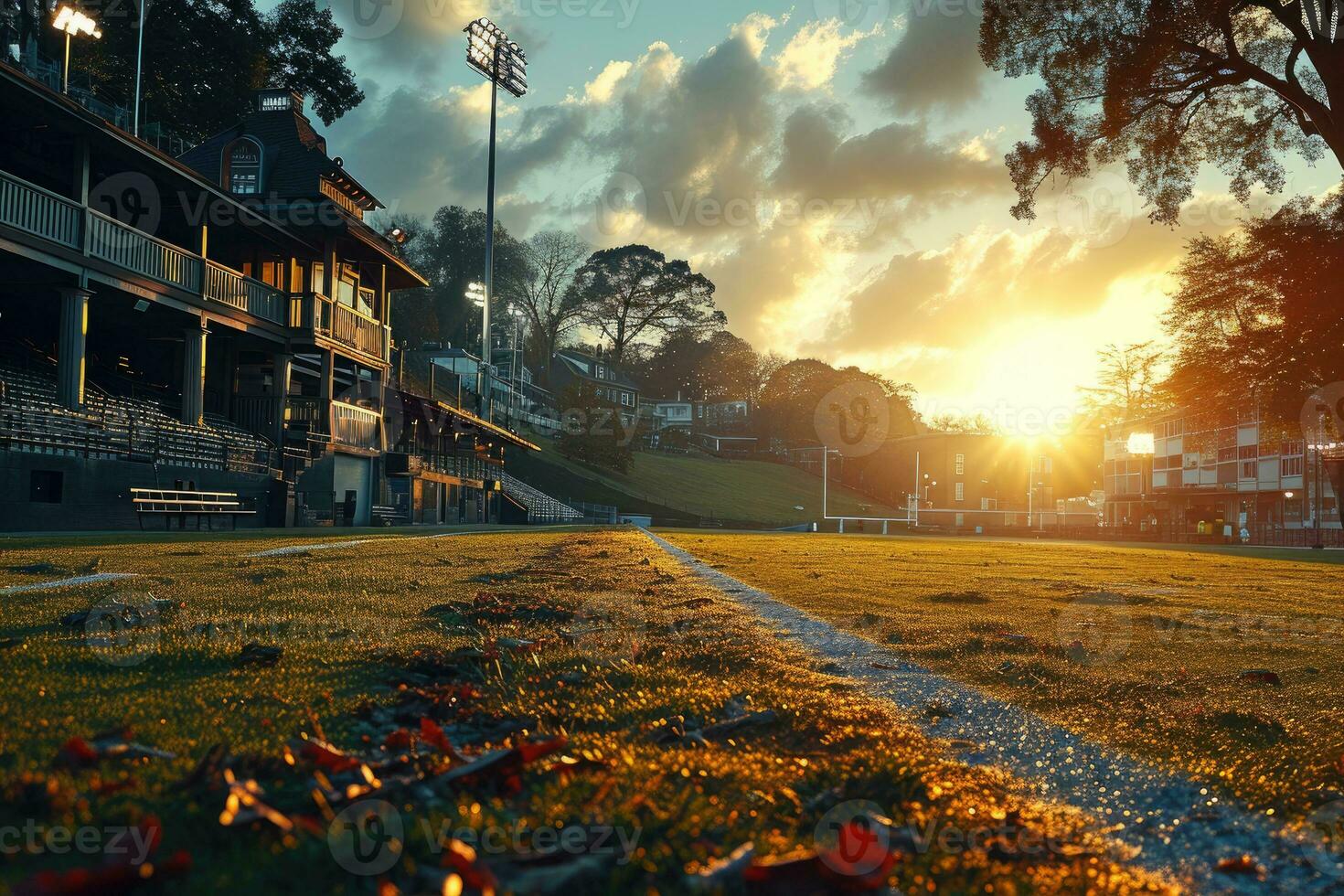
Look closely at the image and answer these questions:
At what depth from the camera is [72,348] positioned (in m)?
19.7

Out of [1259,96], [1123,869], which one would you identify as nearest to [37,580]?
[1123,869]

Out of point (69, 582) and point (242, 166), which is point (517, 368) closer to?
point (242, 166)

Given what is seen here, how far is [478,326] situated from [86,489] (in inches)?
2533

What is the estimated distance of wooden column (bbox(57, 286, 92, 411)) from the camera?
63.8ft

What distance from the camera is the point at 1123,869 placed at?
74.7 inches

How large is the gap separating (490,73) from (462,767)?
51.4 meters

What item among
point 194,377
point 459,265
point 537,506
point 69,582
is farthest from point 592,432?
point 69,582

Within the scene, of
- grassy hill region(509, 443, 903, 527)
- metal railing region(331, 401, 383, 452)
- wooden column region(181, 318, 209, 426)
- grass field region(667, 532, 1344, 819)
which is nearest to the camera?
grass field region(667, 532, 1344, 819)

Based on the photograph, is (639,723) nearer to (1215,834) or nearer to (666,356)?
(1215,834)

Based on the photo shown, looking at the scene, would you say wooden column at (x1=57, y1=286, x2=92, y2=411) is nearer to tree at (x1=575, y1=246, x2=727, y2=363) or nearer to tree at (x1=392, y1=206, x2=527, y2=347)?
tree at (x1=392, y1=206, x2=527, y2=347)

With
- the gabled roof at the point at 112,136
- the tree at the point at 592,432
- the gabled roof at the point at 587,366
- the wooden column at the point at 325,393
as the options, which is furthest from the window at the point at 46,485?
the gabled roof at the point at 587,366

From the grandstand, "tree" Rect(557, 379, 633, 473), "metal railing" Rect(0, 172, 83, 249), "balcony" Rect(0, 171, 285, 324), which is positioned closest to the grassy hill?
"tree" Rect(557, 379, 633, 473)

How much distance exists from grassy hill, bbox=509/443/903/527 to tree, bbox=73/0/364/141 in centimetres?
2766

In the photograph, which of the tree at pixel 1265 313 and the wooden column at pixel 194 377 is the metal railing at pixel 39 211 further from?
the tree at pixel 1265 313
